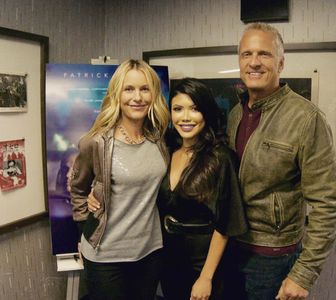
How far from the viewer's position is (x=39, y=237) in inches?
87.4

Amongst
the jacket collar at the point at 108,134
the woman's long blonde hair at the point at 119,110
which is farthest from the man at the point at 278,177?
the jacket collar at the point at 108,134

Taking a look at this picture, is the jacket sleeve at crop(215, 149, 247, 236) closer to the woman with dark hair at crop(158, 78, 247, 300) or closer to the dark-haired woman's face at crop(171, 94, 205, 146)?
the woman with dark hair at crop(158, 78, 247, 300)

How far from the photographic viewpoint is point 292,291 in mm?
1370

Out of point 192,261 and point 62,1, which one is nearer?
point 192,261

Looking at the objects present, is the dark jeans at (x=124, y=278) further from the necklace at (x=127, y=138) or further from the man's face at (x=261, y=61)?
the man's face at (x=261, y=61)

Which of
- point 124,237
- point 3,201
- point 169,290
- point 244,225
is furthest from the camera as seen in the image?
point 3,201

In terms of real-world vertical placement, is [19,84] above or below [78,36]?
below

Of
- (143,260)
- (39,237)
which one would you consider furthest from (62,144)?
(143,260)

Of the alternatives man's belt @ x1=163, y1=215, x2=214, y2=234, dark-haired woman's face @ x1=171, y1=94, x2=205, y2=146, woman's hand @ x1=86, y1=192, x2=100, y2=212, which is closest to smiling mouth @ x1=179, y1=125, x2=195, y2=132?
dark-haired woman's face @ x1=171, y1=94, x2=205, y2=146

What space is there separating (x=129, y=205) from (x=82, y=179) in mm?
249

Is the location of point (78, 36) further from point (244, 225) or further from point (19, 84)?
point (244, 225)

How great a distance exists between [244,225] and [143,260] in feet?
1.60

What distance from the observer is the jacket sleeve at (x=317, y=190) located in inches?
53.0

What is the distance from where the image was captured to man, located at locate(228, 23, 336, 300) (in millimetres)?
1359
